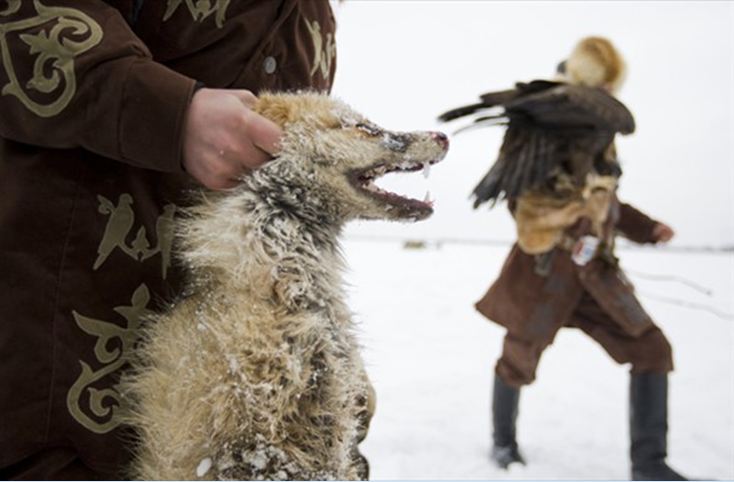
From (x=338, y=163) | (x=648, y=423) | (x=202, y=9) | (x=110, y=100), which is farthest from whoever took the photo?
(x=648, y=423)

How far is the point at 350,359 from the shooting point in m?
1.06

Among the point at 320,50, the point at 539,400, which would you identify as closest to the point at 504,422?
the point at 539,400

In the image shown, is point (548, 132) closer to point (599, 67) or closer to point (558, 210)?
point (558, 210)

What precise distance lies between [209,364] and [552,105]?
3.06 m

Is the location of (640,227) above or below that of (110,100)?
below

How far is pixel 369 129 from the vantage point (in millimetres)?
1031

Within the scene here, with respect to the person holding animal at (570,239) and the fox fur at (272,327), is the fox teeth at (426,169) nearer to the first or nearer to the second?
the fox fur at (272,327)

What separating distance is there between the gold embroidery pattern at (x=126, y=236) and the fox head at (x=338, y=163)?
250 millimetres

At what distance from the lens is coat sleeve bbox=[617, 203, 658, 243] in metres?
3.96

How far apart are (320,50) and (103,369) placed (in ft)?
2.59

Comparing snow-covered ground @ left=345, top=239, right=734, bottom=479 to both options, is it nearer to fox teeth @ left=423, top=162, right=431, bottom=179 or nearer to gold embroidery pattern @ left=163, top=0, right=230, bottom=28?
fox teeth @ left=423, top=162, right=431, bottom=179

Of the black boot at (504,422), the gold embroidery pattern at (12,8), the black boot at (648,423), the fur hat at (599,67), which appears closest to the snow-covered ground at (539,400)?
the black boot at (504,422)

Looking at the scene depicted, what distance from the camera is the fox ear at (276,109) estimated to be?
1.01 m

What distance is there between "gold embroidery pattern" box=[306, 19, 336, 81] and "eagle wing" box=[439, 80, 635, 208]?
7.14 feet
